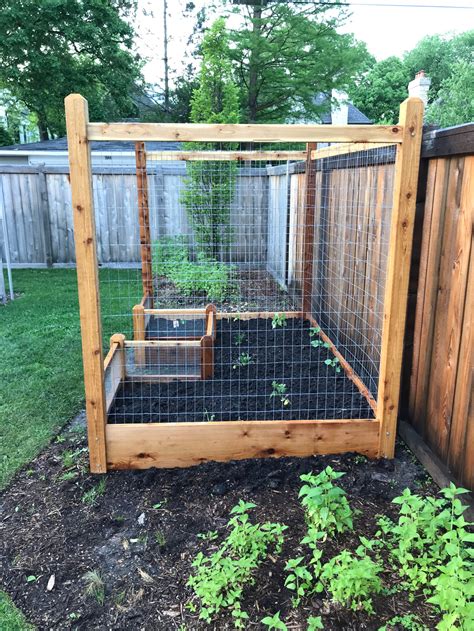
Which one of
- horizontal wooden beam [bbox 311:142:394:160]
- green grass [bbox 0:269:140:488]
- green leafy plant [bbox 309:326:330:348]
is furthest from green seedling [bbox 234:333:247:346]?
horizontal wooden beam [bbox 311:142:394:160]

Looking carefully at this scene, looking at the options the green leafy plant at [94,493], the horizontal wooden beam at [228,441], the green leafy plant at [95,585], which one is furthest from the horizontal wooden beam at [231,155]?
the green leafy plant at [95,585]

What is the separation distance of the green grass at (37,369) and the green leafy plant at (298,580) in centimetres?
102

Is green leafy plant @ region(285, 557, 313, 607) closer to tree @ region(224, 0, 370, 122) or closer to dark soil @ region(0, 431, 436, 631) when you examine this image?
dark soil @ region(0, 431, 436, 631)

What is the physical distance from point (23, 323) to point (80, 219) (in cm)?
389

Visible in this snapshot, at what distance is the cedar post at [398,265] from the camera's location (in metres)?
2.72

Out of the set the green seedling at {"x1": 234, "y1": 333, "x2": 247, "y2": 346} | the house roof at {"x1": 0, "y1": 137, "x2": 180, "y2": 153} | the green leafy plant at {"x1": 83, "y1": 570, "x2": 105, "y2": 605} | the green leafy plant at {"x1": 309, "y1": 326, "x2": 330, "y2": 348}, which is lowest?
the green leafy plant at {"x1": 83, "y1": 570, "x2": 105, "y2": 605}

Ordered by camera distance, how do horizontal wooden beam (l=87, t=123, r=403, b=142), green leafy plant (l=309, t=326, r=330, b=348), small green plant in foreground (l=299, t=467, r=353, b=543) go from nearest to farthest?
small green plant in foreground (l=299, t=467, r=353, b=543) → horizontal wooden beam (l=87, t=123, r=403, b=142) → green leafy plant (l=309, t=326, r=330, b=348)

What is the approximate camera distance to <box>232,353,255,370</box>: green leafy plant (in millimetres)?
4300

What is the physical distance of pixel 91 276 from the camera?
109 inches

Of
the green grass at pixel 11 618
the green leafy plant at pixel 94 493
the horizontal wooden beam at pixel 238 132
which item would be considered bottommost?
the green grass at pixel 11 618

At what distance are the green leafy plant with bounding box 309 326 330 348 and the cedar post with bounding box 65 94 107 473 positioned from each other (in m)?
2.26

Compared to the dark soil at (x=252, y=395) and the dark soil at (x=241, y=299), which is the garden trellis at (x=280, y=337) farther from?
the dark soil at (x=241, y=299)

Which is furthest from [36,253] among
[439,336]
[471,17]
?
[471,17]

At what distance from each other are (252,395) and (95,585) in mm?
1742
